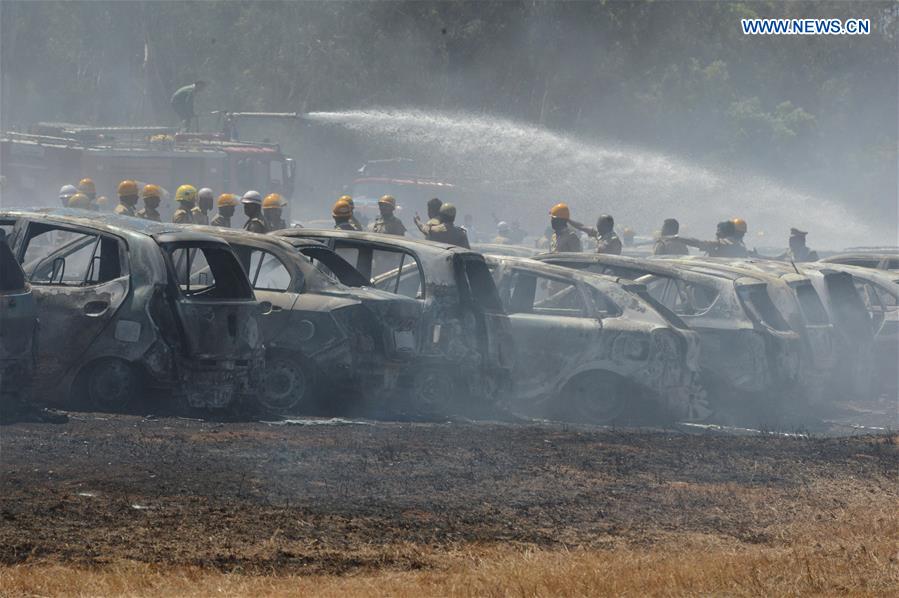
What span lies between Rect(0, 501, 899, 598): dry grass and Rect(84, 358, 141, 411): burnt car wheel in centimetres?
411

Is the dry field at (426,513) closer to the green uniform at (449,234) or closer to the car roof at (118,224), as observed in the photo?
the car roof at (118,224)

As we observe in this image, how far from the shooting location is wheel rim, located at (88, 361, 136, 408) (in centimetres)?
1073

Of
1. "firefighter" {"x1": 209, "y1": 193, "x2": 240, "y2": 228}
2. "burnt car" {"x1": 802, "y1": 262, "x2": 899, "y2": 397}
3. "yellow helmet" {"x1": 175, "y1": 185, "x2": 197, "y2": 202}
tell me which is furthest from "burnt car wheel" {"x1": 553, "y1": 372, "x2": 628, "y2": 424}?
"yellow helmet" {"x1": 175, "y1": 185, "x2": 197, "y2": 202}

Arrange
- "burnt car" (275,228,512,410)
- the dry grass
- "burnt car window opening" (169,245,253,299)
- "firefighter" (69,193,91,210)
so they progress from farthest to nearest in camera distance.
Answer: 1. "firefighter" (69,193,91,210)
2. "burnt car" (275,228,512,410)
3. "burnt car window opening" (169,245,253,299)
4. the dry grass

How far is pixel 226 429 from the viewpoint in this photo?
10.4 meters

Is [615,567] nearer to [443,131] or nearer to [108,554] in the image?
[108,554]

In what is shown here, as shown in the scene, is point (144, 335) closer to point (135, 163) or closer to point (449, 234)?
point (449, 234)

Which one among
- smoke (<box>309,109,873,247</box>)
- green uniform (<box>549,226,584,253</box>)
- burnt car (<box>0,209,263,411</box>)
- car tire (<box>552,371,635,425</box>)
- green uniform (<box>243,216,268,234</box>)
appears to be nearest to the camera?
burnt car (<box>0,209,263,411</box>)

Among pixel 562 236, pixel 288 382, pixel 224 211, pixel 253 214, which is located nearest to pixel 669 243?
pixel 562 236

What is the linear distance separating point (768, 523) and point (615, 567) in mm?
1829

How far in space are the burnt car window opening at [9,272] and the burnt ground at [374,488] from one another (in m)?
0.96

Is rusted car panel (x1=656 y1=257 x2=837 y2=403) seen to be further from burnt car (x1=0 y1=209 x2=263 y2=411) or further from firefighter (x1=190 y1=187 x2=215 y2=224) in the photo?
firefighter (x1=190 y1=187 x2=215 y2=224)

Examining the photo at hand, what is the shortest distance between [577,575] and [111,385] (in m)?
4.98

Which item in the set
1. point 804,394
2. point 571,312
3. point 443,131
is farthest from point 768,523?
point 443,131
